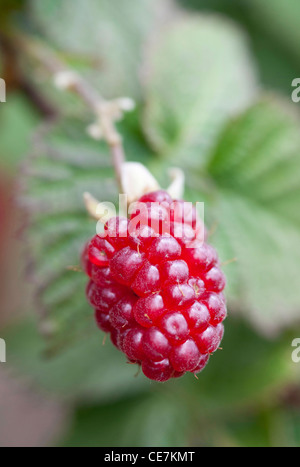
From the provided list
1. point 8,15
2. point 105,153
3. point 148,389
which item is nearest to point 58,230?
point 105,153

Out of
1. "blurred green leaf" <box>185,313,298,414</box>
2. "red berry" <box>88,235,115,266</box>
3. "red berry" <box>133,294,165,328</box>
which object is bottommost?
"red berry" <box>133,294,165,328</box>

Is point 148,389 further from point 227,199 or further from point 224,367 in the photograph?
point 227,199

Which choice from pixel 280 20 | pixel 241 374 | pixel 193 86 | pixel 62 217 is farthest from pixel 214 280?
pixel 280 20

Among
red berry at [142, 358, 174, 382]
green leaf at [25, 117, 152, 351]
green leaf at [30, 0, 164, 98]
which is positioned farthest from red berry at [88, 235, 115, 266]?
green leaf at [30, 0, 164, 98]

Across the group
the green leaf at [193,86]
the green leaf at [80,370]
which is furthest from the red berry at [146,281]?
the green leaf at [80,370]

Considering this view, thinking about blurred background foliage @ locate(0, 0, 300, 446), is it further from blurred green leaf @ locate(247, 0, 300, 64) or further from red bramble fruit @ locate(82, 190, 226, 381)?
blurred green leaf @ locate(247, 0, 300, 64)

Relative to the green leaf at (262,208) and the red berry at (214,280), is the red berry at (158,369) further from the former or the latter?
the green leaf at (262,208)

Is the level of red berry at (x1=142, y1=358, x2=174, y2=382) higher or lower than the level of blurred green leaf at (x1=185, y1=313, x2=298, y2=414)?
lower
